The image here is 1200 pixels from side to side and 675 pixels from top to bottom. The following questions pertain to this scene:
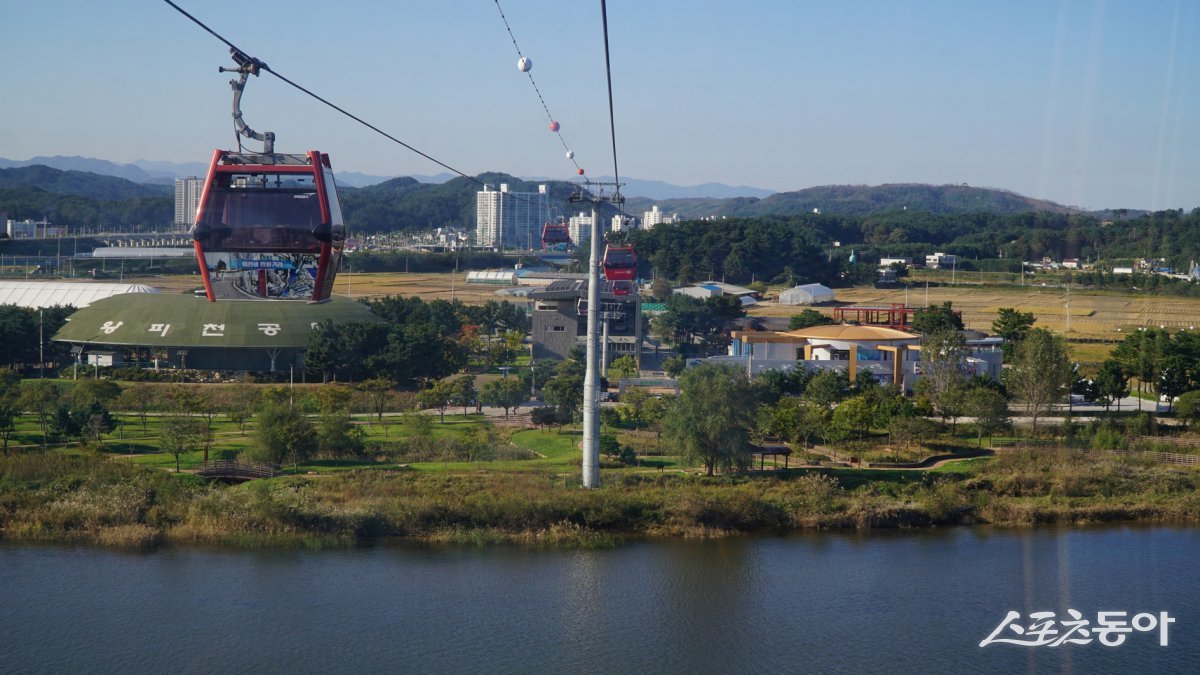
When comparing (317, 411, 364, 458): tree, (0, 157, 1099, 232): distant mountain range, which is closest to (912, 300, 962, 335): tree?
(0, 157, 1099, 232): distant mountain range

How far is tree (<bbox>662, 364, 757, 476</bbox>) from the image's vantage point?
51.4 ft

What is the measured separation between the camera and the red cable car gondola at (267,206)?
869 cm

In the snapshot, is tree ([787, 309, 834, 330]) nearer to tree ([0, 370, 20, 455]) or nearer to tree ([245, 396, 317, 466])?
tree ([245, 396, 317, 466])

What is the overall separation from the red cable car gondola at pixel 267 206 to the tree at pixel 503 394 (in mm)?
11849

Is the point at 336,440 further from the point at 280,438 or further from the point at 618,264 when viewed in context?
the point at 618,264

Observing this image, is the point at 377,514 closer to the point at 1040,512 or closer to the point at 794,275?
the point at 1040,512

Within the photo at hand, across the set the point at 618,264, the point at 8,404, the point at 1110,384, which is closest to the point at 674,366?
the point at 618,264

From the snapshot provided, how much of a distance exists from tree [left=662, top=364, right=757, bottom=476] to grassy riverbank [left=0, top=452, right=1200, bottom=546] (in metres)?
0.31

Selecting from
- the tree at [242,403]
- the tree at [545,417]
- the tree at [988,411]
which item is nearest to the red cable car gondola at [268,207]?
the tree at [242,403]

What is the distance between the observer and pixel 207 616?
Result: 11.2m

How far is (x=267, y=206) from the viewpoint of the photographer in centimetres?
877

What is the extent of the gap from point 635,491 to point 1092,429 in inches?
330

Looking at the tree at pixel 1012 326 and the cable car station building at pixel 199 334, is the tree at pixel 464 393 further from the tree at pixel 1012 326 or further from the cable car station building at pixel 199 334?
the tree at pixel 1012 326

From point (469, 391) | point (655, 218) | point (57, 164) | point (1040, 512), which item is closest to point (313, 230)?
point (1040, 512)
